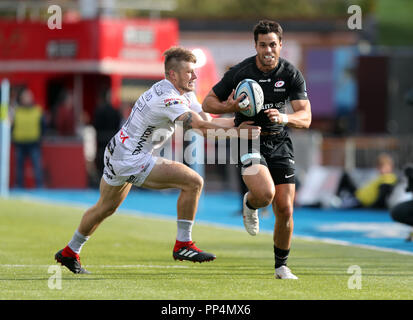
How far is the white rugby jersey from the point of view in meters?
9.50

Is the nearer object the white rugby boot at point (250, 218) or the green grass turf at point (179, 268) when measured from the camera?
the green grass turf at point (179, 268)

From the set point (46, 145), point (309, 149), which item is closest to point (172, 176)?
point (309, 149)

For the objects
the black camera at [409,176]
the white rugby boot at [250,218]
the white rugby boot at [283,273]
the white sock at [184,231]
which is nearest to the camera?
the white rugby boot at [283,273]

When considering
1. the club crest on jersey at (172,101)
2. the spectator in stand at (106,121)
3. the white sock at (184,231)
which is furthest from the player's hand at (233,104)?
the spectator in stand at (106,121)

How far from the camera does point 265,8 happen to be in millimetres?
68438

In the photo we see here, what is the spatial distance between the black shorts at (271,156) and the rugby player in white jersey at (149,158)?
33cm

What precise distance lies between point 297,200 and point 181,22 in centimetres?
2012

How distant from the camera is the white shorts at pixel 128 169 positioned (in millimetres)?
9539

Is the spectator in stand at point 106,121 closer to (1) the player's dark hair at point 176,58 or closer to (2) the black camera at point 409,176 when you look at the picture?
(2) the black camera at point 409,176

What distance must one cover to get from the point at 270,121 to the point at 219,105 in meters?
0.51

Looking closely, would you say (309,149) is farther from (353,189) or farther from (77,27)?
(77,27)

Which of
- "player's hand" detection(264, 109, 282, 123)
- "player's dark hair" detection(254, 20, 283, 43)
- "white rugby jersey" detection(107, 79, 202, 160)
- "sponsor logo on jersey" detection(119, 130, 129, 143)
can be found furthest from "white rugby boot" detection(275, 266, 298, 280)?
"player's dark hair" detection(254, 20, 283, 43)

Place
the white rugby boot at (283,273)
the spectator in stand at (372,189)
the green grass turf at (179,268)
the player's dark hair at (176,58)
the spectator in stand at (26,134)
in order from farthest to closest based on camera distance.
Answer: the spectator in stand at (26,134), the spectator in stand at (372,189), the player's dark hair at (176,58), the white rugby boot at (283,273), the green grass turf at (179,268)

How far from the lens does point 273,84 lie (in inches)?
366
